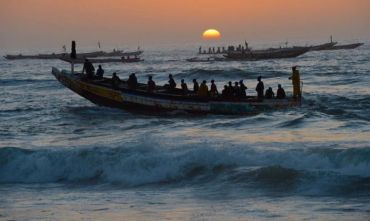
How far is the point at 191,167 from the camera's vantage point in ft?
50.4

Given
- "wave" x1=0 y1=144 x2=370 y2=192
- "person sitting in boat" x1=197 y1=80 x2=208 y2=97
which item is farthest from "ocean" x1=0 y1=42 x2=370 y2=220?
"person sitting in boat" x1=197 y1=80 x2=208 y2=97

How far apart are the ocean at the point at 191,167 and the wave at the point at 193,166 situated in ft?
0.08

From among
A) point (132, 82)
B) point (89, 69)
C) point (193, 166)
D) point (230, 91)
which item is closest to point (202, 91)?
point (230, 91)

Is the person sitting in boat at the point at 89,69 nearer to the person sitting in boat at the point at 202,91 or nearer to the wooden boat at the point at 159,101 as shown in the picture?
the wooden boat at the point at 159,101

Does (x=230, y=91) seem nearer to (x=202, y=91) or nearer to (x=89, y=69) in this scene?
(x=202, y=91)

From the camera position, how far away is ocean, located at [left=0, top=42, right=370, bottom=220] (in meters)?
11.8

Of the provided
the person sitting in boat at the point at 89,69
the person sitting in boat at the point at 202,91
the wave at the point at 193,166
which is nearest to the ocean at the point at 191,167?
the wave at the point at 193,166

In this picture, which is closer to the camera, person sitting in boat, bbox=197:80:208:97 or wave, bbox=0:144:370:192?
wave, bbox=0:144:370:192

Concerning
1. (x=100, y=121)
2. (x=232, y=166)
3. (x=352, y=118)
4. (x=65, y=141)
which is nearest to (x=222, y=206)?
(x=232, y=166)

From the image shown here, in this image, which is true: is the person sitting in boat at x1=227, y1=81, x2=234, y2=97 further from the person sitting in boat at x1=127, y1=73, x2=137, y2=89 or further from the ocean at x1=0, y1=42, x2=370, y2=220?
the person sitting in boat at x1=127, y1=73, x2=137, y2=89

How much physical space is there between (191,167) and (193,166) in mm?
61

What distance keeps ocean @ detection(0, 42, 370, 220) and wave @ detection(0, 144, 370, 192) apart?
3 centimetres

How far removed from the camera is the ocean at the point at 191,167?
1182 cm

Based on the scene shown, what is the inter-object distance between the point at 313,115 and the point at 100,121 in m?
8.29
